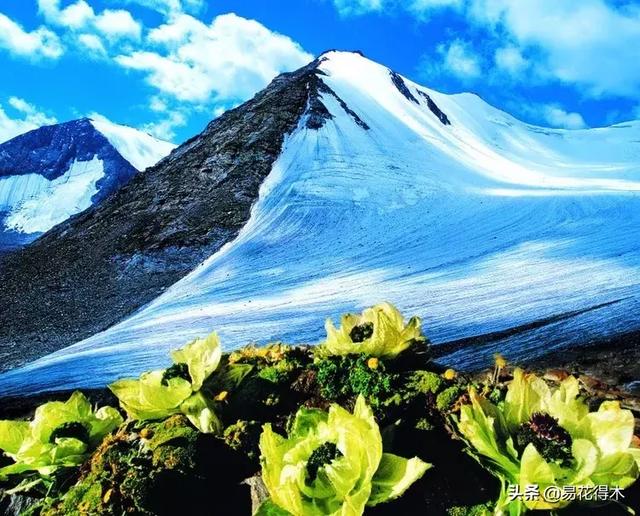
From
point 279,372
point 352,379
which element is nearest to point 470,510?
point 352,379

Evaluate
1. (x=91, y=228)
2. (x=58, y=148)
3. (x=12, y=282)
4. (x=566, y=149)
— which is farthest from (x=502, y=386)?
(x=58, y=148)

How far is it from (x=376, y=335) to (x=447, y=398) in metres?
0.34

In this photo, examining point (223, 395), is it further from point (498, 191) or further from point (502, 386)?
point (498, 191)

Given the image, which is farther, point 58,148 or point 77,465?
point 58,148

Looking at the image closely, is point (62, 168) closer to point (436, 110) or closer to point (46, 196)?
point (46, 196)

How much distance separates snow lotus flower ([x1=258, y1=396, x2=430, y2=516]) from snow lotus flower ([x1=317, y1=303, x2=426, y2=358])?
1.59 ft

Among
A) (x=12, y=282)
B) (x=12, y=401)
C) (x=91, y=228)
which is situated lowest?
(x=12, y=401)

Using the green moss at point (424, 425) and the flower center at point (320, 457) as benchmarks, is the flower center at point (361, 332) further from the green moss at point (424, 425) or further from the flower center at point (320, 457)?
the flower center at point (320, 457)

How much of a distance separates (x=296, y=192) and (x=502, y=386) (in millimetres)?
25028

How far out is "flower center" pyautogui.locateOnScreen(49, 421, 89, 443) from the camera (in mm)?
2066

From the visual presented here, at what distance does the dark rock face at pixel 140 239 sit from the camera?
18.2 metres

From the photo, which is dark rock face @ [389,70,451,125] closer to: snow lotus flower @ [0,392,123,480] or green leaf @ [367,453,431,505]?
snow lotus flower @ [0,392,123,480]

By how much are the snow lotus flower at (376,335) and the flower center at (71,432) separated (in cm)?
92

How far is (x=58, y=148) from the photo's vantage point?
103 meters
